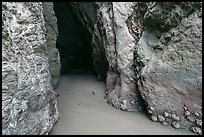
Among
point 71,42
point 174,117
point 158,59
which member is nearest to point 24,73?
point 158,59

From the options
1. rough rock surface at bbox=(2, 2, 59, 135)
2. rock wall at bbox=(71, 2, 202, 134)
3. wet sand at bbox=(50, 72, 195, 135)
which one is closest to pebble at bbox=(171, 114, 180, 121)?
rock wall at bbox=(71, 2, 202, 134)

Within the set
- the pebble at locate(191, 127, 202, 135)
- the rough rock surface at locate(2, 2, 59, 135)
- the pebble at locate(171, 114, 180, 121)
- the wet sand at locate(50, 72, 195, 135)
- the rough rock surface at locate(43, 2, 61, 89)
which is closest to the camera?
the rough rock surface at locate(2, 2, 59, 135)

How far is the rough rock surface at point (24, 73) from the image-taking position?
342 cm

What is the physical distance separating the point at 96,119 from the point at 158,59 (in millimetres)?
1614

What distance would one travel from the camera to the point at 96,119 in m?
4.90

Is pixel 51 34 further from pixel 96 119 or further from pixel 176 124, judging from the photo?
pixel 176 124

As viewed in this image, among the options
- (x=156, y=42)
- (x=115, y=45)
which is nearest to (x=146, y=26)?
(x=156, y=42)

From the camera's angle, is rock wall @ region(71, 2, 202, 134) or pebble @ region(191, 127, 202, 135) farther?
rock wall @ region(71, 2, 202, 134)

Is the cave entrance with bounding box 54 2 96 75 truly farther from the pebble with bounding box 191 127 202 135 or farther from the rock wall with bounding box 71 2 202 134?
the pebble with bounding box 191 127 202 135

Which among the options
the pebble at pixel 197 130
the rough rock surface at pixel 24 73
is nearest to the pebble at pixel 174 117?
the pebble at pixel 197 130

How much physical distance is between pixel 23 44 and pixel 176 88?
2.67 meters

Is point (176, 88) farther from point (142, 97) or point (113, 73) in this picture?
point (113, 73)

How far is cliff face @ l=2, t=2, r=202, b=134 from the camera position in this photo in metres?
3.61

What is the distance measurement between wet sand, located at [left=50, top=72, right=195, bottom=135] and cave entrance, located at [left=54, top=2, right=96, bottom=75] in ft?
10.5
